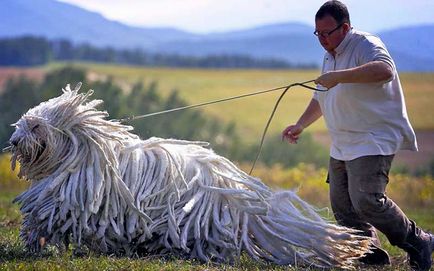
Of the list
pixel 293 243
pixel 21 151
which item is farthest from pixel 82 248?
pixel 293 243

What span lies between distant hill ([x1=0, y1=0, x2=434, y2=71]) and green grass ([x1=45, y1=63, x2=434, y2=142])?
Result: 9.41ft

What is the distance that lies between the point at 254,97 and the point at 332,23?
2679 centimetres

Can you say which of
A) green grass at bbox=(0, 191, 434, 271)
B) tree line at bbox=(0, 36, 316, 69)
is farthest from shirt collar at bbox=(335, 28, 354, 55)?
tree line at bbox=(0, 36, 316, 69)

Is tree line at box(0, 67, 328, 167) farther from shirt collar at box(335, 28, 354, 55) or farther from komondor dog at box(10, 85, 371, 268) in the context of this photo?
shirt collar at box(335, 28, 354, 55)

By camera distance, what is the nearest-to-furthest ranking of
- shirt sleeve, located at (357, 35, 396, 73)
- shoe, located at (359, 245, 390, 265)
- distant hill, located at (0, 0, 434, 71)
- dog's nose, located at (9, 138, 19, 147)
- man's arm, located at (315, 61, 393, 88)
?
man's arm, located at (315, 61, 393, 88)
shirt sleeve, located at (357, 35, 396, 73)
dog's nose, located at (9, 138, 19, 147)
shoe, located at (359, 245, 390, 265)
distant hill, located at (0, 0, 434, 71)

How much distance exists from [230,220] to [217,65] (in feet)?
173

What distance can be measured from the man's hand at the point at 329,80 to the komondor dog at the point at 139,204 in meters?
0.88

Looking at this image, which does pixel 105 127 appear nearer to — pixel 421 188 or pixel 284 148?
pixel 421 188

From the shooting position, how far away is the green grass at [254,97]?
22.5 m

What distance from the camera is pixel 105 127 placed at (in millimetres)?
6438

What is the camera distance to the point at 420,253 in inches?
251

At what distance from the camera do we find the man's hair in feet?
20.6

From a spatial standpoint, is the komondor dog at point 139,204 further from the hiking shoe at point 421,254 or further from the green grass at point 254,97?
the green grass at point 254,97

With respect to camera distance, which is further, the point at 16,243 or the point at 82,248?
the point at 16,243
